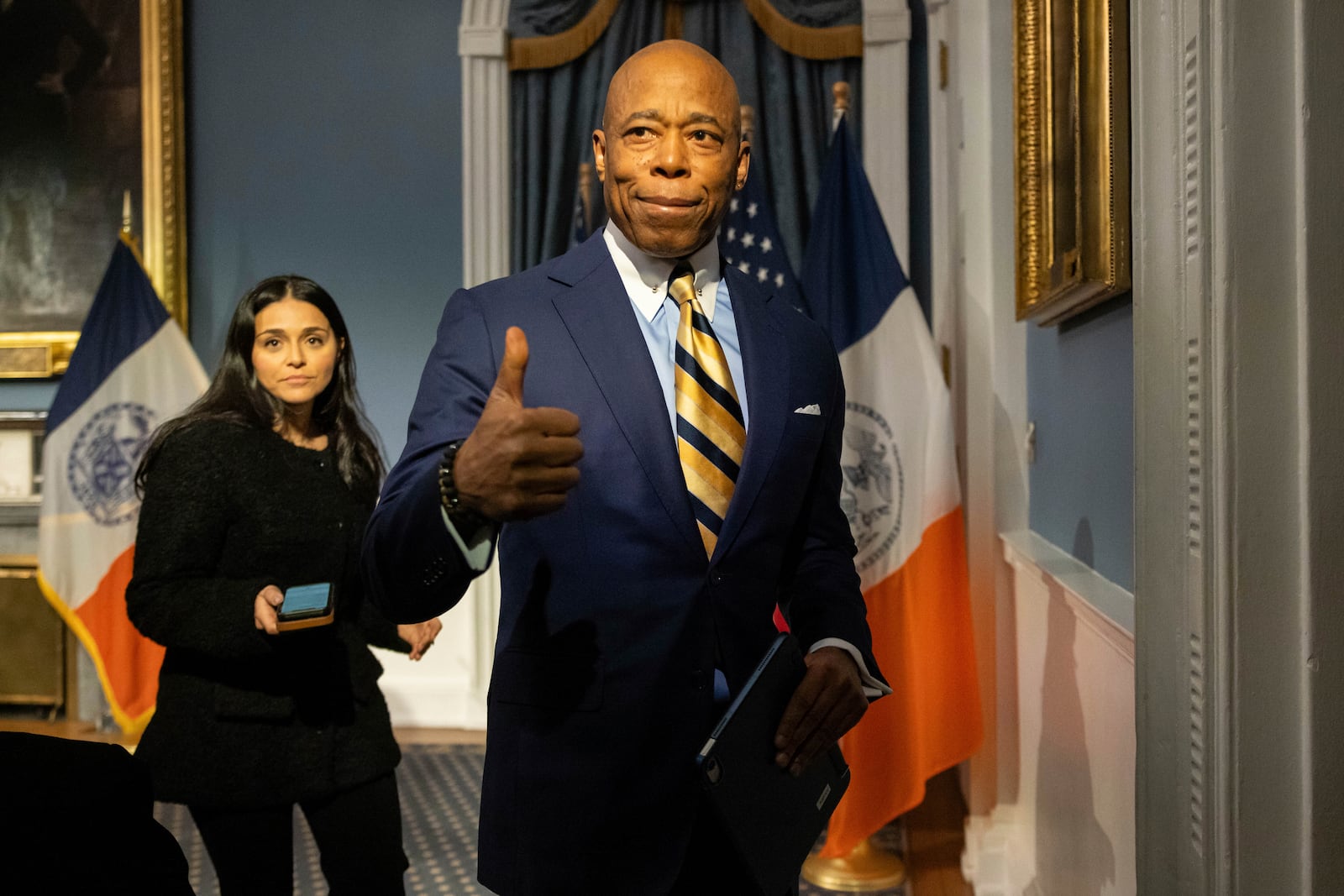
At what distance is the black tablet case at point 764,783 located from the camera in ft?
3.64

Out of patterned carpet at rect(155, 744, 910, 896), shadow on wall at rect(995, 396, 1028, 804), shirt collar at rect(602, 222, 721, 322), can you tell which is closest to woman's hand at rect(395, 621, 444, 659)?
patterned carpet at rect(155, 744, 910, 896)

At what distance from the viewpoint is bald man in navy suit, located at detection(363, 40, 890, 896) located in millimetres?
1180

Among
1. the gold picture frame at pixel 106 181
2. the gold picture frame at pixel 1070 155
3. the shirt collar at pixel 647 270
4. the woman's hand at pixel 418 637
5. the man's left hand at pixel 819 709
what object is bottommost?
the woman's hand at pixel 418 637

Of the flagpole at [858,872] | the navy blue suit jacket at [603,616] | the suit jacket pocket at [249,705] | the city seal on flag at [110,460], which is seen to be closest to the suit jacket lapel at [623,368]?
the navy blue suit jacket at [603,616]

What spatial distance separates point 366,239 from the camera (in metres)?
Result: 4.86

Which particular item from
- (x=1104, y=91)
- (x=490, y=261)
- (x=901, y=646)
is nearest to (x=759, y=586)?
(x=1104, y=91)

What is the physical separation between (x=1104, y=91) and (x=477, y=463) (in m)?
1.46

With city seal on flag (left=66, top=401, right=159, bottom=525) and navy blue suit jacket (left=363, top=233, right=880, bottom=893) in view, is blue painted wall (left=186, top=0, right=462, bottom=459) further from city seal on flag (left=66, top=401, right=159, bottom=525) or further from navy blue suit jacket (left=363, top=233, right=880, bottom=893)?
navy blue suit jacket (left=363, top=233, right=880, bottom=893)

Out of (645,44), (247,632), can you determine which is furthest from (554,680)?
(645,44)

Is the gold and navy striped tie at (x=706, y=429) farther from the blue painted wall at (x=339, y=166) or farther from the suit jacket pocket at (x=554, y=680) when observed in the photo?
the blue painted wall at (x=339, y=166)

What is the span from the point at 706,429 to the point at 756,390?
9 cm

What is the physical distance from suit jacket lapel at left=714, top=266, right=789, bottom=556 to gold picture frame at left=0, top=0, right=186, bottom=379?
13.6 ft

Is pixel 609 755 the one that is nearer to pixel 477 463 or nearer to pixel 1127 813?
pixel 477 463

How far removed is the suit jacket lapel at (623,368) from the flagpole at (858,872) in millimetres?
2165
